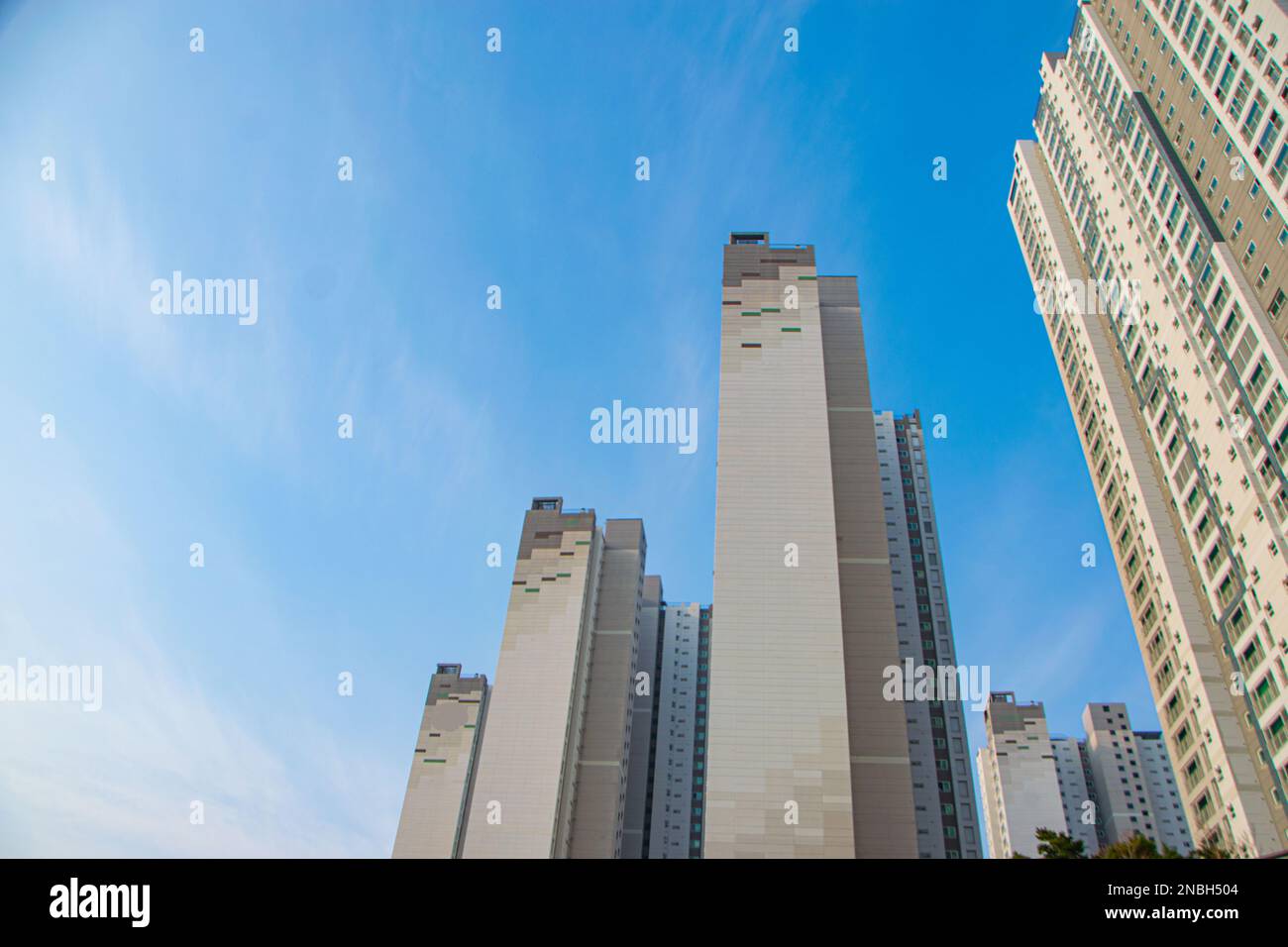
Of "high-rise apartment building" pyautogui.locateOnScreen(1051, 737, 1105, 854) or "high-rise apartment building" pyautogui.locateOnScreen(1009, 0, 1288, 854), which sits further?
"high-rise apartment building" pyautogui.locateOnScreen(1051, 737, 1105, 854)

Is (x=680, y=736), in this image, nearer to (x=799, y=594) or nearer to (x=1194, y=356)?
(x=799, y=594)

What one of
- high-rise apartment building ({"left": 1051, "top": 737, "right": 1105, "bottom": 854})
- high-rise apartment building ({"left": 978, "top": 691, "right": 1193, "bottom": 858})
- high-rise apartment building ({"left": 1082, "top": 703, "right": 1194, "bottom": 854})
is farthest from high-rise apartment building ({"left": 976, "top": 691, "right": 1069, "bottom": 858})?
high-rise apartment building ({"left": 1082, "top": 703, "right": 1194, "bottom": 854})

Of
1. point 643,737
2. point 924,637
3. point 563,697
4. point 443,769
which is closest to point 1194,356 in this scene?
point 924,637

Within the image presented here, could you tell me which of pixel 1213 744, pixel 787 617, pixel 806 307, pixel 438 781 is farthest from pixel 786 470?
pixel 438 781

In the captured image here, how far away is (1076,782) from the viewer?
107438mm

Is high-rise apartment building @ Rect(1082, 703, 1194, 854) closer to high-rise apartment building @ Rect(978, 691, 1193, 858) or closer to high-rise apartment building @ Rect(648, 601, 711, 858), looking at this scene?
high-rise apartment building @ Rect(978, 691, 1193, 858)

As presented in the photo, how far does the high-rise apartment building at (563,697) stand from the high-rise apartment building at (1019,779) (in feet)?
159

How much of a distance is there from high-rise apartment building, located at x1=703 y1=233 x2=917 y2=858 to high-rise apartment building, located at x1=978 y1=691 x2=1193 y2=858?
158 ft

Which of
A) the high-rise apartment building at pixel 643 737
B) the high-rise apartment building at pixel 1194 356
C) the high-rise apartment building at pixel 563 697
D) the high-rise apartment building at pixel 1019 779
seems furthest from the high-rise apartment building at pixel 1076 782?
the high-rise apartment building at pixel 563 697

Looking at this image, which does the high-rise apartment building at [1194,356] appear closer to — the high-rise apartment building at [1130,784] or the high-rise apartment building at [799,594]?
the high-rise apartment building at [799,594]

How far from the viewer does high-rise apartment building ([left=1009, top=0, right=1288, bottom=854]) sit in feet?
143

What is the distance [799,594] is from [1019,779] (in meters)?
59.1

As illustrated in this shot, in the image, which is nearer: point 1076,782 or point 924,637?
point 924,637
